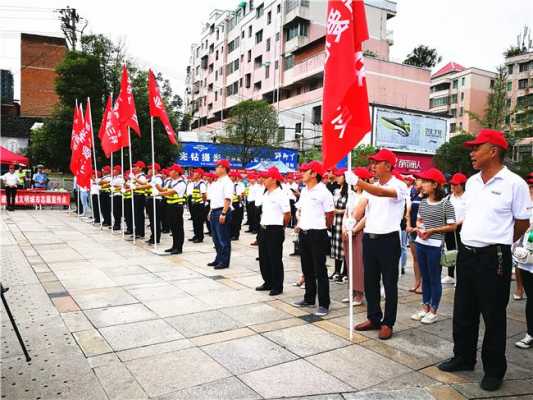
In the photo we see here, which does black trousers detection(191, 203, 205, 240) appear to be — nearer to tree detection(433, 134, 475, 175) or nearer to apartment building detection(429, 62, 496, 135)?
tree detection(433, 134, 475, 175)

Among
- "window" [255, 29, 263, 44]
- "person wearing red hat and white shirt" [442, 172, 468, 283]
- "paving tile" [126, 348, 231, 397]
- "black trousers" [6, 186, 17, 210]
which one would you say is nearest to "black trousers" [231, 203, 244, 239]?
"person wearing red hat and white shirt" [442, 172, 468, 283]

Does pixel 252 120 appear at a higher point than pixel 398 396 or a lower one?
higher

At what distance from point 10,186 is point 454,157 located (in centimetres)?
2854

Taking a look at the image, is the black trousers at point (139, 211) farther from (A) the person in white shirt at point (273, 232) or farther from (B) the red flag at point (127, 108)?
(A) the person in white shirt at point (273, 232)

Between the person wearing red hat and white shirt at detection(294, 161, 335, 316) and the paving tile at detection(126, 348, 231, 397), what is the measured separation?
6.60ft

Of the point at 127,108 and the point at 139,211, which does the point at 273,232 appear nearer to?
the point at 127,108

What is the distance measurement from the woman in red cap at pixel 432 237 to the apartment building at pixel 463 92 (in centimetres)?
5615

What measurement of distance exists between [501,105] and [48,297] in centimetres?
3084

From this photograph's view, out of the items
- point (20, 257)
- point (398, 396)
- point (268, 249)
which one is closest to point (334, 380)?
point (398, 396)

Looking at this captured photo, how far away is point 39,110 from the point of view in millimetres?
41969

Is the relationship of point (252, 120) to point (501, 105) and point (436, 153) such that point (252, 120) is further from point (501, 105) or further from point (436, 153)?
point (501, 105)

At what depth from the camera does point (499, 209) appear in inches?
143

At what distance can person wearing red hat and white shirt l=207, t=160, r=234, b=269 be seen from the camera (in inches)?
332

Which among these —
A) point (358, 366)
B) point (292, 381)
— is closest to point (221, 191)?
point (358, 366)
